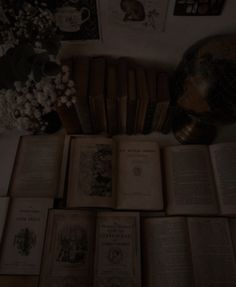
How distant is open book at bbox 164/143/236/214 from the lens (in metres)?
0.87

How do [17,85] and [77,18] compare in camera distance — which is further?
[77,18]

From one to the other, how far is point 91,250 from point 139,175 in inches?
12.5

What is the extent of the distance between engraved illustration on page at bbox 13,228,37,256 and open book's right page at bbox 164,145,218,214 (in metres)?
0.49

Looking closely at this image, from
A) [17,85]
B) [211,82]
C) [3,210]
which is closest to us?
[17,85]

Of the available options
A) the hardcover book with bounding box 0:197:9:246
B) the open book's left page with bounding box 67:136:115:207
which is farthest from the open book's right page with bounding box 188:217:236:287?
the hardcover book with bounding box 0:197:9:246

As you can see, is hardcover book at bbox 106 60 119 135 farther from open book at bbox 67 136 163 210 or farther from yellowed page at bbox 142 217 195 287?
yellowed page at bbox 142 217 195 287

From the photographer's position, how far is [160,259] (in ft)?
2.64

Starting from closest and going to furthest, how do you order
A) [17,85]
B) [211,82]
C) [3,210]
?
[17,85]
[211,82]
[3,210]

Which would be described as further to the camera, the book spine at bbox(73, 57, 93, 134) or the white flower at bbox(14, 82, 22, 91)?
the book spine at bbox(73, 57, 93, 134)

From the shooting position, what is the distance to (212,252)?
82cm

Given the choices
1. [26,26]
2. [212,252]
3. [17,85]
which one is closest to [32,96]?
[17,85]

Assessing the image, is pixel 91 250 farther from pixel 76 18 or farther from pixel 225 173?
pixel 76 18

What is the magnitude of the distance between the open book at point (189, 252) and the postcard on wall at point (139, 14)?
2.23 ft

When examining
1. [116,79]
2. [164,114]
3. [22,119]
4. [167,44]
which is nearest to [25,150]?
[22,119]
